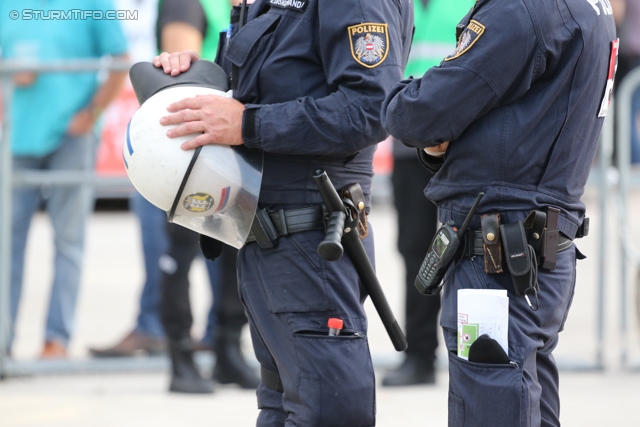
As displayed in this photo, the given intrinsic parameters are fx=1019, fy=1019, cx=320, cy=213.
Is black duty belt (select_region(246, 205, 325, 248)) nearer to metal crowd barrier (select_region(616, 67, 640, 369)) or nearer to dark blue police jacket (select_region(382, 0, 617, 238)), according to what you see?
dark blue police jacket (select_region(382, 0, 617, 238))

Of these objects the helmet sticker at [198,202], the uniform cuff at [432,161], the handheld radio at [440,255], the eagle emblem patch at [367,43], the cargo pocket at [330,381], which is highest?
the eagle emblem patch at [367,43]

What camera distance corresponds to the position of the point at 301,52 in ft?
10.1

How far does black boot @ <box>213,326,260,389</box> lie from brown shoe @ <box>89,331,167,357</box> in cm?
78

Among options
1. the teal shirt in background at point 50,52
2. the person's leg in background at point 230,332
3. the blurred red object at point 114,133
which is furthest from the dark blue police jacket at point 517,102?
the blurred red object at point 114,133

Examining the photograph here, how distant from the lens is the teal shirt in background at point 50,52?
582cm

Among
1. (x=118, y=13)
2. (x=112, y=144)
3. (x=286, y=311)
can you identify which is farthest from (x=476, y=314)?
(x=112, y=144)

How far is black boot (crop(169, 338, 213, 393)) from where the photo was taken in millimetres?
5137

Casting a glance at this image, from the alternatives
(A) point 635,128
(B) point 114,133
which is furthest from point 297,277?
(B) point 114,133

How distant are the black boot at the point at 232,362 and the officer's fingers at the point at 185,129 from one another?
242cm

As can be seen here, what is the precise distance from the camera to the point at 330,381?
10.1 ft

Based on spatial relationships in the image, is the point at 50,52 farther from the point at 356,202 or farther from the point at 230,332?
the point at 356,202

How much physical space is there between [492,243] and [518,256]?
8 cm

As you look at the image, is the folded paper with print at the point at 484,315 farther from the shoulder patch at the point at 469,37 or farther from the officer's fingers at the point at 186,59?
the officer's fingers at the point at 186,59

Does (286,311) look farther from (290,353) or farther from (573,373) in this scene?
(573,373)
